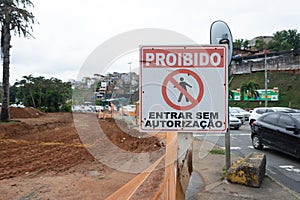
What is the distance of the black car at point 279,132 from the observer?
7.62 meters

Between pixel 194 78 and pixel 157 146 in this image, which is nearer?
pixel 194 78

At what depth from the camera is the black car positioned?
7617mm

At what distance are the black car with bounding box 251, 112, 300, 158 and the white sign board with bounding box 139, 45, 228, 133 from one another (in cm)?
625

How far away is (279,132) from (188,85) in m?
7.04

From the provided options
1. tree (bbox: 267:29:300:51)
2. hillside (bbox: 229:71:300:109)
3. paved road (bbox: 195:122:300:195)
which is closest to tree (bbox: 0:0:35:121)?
paved road (bbox: 195:122:300:195)

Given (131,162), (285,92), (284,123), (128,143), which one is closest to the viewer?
(131,162)

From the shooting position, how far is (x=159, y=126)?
2.29 metres

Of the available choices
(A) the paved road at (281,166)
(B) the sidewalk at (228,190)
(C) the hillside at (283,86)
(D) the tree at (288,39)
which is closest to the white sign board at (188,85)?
(A) the paved road at (281,166)

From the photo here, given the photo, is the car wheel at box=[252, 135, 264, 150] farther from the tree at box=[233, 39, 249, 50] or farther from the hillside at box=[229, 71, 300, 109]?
the tree at box=[233, 39, 249, 50]

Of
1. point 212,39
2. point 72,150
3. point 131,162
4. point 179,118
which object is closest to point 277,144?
point 131,162

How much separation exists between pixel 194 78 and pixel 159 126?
1.58 ft

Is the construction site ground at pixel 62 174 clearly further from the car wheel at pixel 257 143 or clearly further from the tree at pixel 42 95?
the tree at pixel 42 95

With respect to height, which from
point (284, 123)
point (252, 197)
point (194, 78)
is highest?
point (194, 78)

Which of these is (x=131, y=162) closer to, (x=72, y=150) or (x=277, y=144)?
(x=72, y=150)
